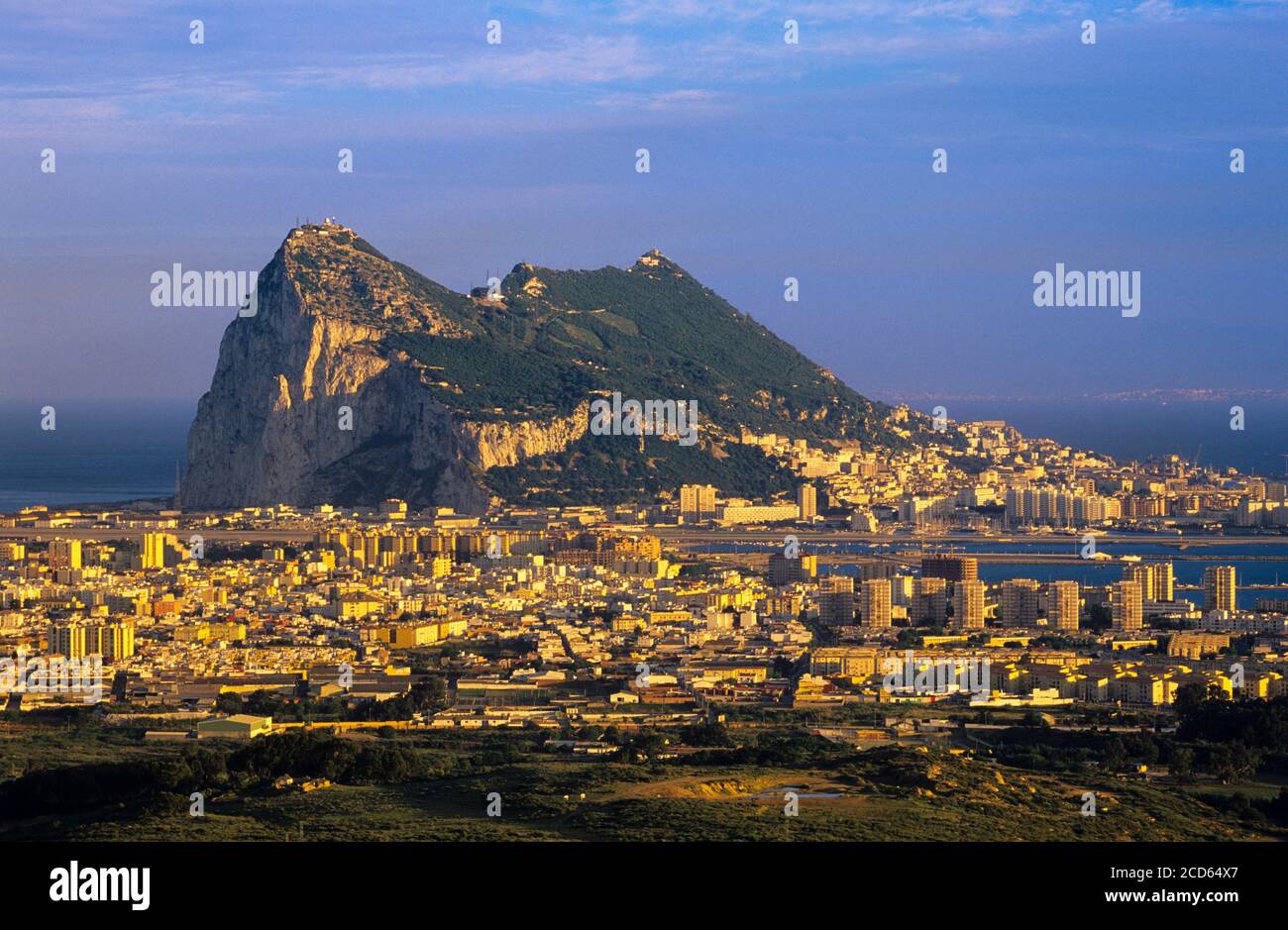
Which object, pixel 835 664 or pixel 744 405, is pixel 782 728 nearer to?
pixel 835 664

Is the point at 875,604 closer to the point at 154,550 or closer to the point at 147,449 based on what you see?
the point at 154,550

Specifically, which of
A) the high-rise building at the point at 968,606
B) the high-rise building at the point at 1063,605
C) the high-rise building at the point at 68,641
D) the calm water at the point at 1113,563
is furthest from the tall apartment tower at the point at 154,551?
the high-rise building at the point at 1063,605

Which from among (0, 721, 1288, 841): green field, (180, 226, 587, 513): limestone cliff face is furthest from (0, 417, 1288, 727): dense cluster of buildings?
(0, 721, 1288, 841): green field

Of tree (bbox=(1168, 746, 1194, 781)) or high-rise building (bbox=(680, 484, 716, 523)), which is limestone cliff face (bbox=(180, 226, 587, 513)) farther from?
tree (bbox=(1168, 746, 1194, 781))

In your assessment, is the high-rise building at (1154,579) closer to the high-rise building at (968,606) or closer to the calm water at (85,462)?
the high-rise building at (968,606)
